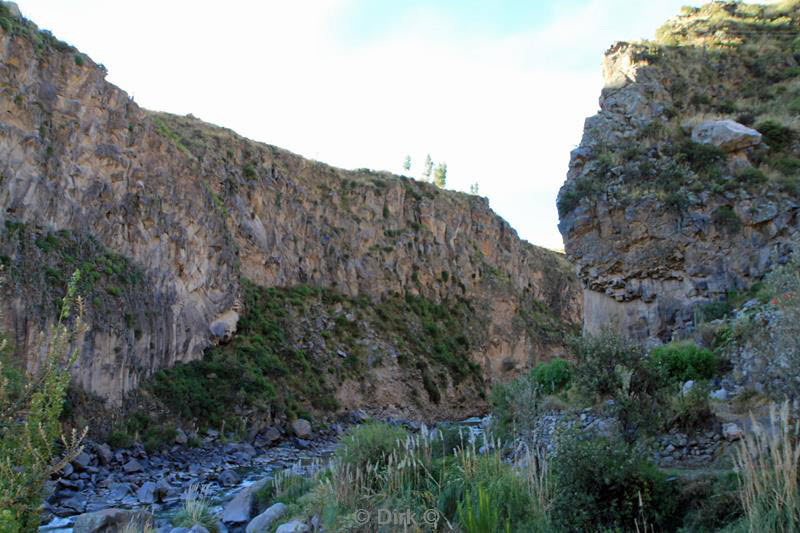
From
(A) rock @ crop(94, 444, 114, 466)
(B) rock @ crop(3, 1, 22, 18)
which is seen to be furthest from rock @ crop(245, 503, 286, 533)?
(B) rock @ crop(3, 1, 22, 18)

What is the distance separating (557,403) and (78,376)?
19.6m

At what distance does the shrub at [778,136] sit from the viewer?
2022 centimetres

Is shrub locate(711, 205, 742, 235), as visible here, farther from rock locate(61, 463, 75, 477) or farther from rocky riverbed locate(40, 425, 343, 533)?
rock locate(61, 463, 75, 477)

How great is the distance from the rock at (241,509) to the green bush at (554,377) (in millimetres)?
9397

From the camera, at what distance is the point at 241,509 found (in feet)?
54.5

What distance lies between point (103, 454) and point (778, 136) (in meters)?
27.2

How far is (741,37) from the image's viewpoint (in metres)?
25.9

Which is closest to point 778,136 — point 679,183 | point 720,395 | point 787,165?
point 787,165

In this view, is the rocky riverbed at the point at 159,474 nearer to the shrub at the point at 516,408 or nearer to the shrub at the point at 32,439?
the shrub at the point at 516,408

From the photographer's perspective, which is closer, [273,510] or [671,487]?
[671,487]

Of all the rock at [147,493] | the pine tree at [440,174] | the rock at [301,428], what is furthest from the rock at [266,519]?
the pine tree at [440,174]

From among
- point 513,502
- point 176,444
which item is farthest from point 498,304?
point 513,502

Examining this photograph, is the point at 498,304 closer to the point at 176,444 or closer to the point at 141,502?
the point at 176,444

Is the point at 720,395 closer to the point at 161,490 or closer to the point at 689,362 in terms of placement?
the point at 689,362
